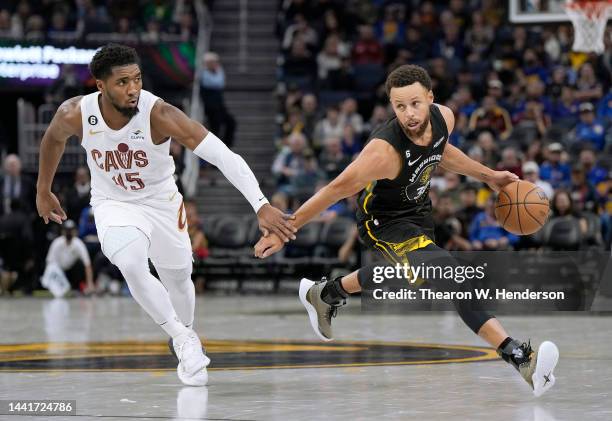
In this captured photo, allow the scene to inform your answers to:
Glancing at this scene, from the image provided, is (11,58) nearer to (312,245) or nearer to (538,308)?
(312,245)

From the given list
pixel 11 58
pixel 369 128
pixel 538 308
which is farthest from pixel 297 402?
pixel 11 58

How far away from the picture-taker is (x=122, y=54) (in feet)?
23.4

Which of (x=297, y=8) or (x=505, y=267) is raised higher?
(x=297, y=8)

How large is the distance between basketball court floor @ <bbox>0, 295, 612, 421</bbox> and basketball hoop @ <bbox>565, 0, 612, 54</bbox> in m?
3.53

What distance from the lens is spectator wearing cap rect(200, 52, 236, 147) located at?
20.2m

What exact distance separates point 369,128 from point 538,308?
5529mm

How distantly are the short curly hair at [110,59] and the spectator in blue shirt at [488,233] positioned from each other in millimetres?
8676

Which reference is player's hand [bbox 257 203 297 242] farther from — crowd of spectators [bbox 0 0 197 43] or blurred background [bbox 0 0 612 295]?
crowd of spectators [bbox 0 0 197 43]

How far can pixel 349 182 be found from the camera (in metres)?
6.58

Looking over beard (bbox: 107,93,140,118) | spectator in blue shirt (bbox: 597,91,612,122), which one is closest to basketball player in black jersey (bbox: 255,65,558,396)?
beard (bbox: 107,93,140,118)

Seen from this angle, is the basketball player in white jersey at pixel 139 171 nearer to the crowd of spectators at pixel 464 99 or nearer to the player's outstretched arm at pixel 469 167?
the player's outstretched arm at pixel 469 167

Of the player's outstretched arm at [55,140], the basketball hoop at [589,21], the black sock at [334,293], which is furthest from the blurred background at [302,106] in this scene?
the player's outstretched arm at [55,140]

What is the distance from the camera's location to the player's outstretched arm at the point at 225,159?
263 inches

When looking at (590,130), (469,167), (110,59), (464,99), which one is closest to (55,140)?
(110,59)
